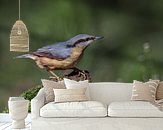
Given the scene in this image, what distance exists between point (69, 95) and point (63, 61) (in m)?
1.54

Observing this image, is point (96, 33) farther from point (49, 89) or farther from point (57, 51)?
point (49, 89)

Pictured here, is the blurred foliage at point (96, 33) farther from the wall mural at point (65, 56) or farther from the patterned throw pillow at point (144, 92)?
the patterned throw pillow at point (144, 92)

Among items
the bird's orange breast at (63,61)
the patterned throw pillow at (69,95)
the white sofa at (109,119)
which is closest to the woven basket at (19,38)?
the bird's orange breast at (63,61)

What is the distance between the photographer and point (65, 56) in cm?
653

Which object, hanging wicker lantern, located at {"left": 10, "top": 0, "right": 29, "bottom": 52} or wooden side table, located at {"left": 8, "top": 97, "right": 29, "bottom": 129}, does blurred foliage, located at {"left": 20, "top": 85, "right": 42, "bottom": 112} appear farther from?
wooden side table, located at {"left": 8, "top": 97, "right": 29, "bottom": 129}

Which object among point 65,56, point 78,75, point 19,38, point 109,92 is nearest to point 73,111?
point 109,92

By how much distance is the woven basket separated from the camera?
616 cm

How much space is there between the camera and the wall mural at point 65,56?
6.50 meters

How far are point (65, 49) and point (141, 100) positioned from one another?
1952 mm

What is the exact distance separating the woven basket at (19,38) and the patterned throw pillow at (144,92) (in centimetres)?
212

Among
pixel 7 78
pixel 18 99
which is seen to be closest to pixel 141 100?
pixel 18 99

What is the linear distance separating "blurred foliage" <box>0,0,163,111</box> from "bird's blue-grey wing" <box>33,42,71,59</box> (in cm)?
9

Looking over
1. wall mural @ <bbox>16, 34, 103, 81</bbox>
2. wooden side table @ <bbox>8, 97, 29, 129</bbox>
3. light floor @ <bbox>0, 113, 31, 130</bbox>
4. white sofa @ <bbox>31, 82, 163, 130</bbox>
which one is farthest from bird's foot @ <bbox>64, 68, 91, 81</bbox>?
white sofa @ <bbox>31, 82, 163, 130</bbox>

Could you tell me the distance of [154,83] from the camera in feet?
17.9
